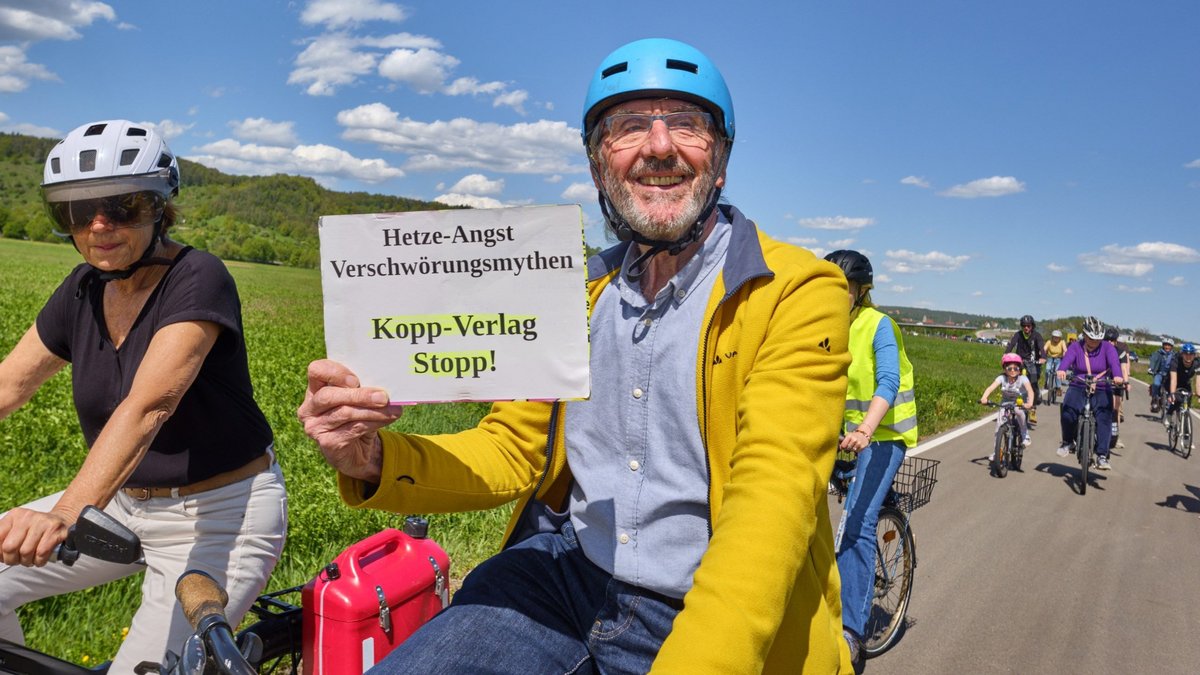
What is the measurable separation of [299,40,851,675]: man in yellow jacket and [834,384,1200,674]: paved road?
12.2 ft

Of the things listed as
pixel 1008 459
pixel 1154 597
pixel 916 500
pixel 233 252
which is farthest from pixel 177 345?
pixel 233 252

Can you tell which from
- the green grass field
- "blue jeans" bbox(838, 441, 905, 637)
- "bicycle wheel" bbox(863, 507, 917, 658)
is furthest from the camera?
"bicycle wheel" bbox(863, 507, 917, 658)

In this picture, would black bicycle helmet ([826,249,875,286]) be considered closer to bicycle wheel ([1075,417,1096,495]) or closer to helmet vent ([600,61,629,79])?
helmet vent ([600,61,629,79])

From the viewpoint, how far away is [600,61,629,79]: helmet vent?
7.10ft

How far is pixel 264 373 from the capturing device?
44.0 ft

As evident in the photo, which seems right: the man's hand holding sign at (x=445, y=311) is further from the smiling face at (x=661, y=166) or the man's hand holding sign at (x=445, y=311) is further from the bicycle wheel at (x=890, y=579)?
the bicycle wheel at (x=890, y=579)

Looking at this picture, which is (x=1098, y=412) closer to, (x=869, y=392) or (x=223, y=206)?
(x=869, y=392)

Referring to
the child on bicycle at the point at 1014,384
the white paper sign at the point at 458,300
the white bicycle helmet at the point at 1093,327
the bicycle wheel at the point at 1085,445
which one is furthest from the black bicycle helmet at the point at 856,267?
the white bicycle helmet at the point at 1093,327

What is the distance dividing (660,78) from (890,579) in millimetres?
4376

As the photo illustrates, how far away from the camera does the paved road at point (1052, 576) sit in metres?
5.36

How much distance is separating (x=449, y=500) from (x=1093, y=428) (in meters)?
11.4

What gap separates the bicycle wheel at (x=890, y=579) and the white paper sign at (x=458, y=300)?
393 cm

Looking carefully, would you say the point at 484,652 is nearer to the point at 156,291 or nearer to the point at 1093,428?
the point at 156,291

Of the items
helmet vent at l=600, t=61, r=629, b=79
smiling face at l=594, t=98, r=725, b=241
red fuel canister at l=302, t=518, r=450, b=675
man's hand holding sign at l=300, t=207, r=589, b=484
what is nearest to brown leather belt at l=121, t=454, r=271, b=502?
red fuel canister at l=302, t=518, r=450, b=675
